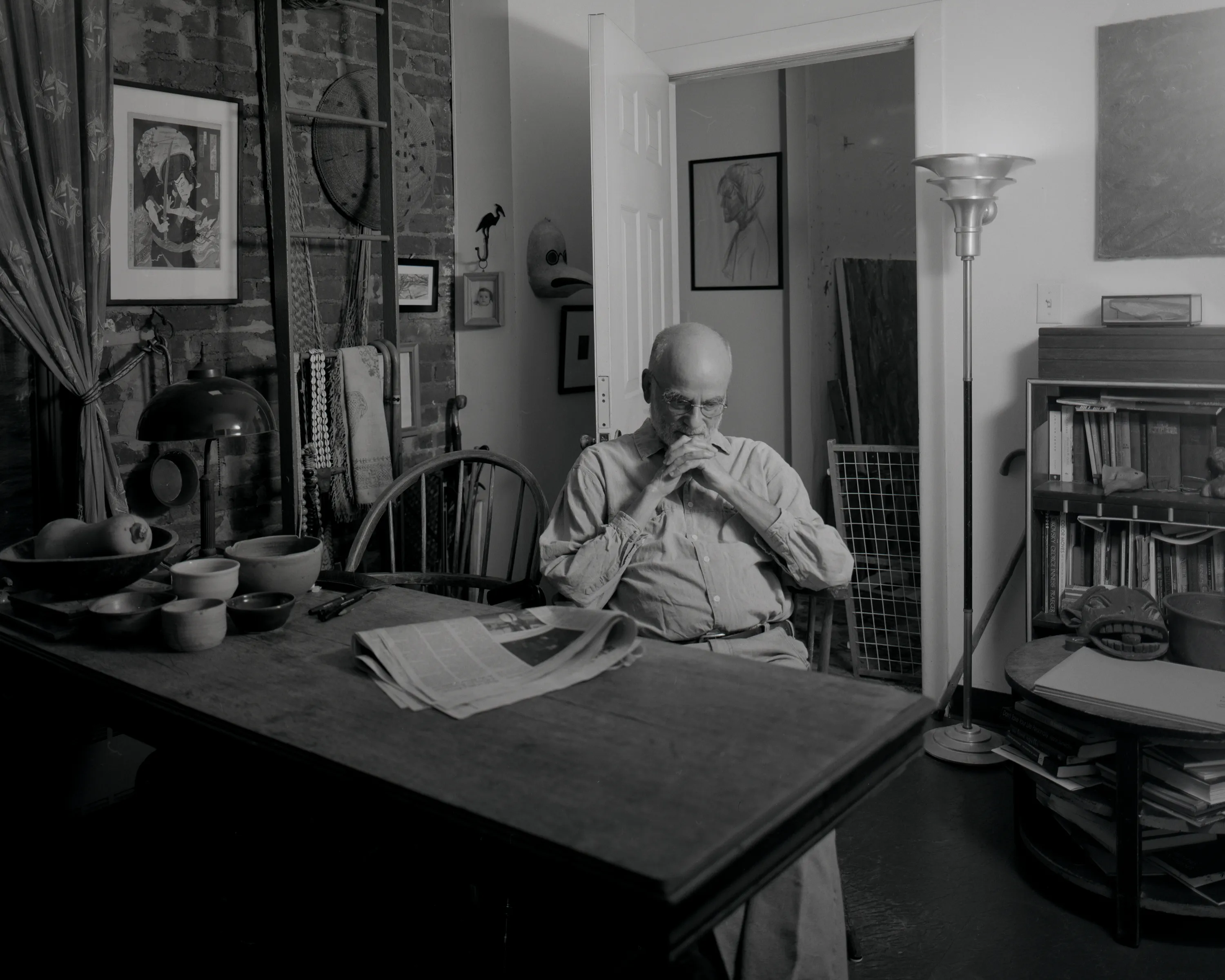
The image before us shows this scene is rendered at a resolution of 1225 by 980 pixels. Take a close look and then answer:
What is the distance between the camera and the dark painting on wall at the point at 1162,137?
320 cm

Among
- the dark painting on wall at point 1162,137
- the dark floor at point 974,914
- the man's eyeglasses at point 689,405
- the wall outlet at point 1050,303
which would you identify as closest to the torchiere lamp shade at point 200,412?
the man's eyeglasses at point 689,405

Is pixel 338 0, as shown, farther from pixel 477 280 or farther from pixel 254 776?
pixel 254 776

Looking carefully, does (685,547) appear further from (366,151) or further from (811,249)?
(811,249)

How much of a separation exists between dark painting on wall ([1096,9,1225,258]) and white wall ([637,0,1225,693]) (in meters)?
0.04

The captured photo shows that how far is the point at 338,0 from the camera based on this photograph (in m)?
3.20

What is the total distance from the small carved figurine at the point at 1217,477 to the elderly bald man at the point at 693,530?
4.31 ft

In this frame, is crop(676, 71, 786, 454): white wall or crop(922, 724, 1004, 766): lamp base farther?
crop(676, 71, 786, 454): white wall

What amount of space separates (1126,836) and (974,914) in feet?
1.28

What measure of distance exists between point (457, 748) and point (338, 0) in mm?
2580

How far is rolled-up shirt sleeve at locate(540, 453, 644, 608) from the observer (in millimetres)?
2367

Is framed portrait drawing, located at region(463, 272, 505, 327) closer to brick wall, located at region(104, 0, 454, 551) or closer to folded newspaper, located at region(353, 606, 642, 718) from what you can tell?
brick wall, located at region(104, 0, 454, 551)

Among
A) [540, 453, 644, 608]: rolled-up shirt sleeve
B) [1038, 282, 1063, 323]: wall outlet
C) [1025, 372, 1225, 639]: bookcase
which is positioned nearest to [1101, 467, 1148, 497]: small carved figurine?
[1025, 372, 1225, 639]: bookcase

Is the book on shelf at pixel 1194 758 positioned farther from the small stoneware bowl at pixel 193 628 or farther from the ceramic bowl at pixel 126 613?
the ceramic bowl at pixel 126 613

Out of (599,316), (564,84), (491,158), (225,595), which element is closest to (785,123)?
(564,84)
